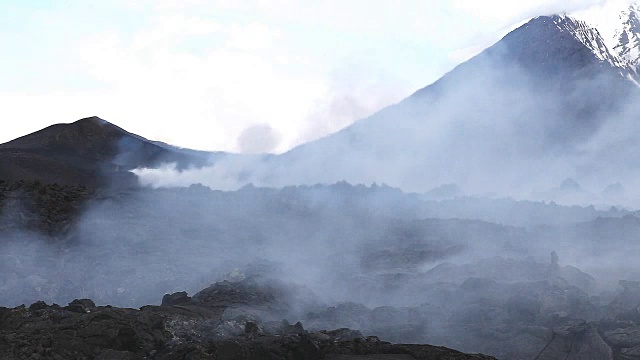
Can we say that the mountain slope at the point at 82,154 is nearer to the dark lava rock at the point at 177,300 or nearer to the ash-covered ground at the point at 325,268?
the ash-covered ground at the point at 325,268

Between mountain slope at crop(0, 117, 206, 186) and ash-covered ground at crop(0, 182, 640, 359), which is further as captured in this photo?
mountain slope at crop(0, 117, 206, 186)

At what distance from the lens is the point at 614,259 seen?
3581cm

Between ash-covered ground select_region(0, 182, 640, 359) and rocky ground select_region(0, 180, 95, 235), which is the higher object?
rocky ground select_region(0, 180, 95, 235)

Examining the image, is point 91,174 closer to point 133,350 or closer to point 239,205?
point 239,205

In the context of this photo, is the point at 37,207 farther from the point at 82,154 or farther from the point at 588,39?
the point at 588,39

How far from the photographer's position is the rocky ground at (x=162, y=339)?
13.9m

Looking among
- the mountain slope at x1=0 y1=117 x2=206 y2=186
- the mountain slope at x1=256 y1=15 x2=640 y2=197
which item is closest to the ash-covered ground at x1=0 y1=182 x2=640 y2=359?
the mountain slope at x1=0 y1=117 x2=206 y2=186

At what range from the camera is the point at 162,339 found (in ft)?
50.2

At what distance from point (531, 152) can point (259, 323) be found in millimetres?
139642

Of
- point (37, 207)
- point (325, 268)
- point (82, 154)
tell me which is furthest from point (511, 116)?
→ point (37, 207)

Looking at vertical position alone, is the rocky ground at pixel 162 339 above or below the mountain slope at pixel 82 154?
below

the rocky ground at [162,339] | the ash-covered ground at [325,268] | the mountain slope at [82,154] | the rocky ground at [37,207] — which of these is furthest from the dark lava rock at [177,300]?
the mountain slope at [82,154]

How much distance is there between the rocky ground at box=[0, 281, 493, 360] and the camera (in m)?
13.9

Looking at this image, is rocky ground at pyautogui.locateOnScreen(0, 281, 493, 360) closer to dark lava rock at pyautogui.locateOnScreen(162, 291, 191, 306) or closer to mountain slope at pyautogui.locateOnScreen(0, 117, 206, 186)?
dark lava rock at pyautogui.locateOnScreen(162, 291, 191, 306)
